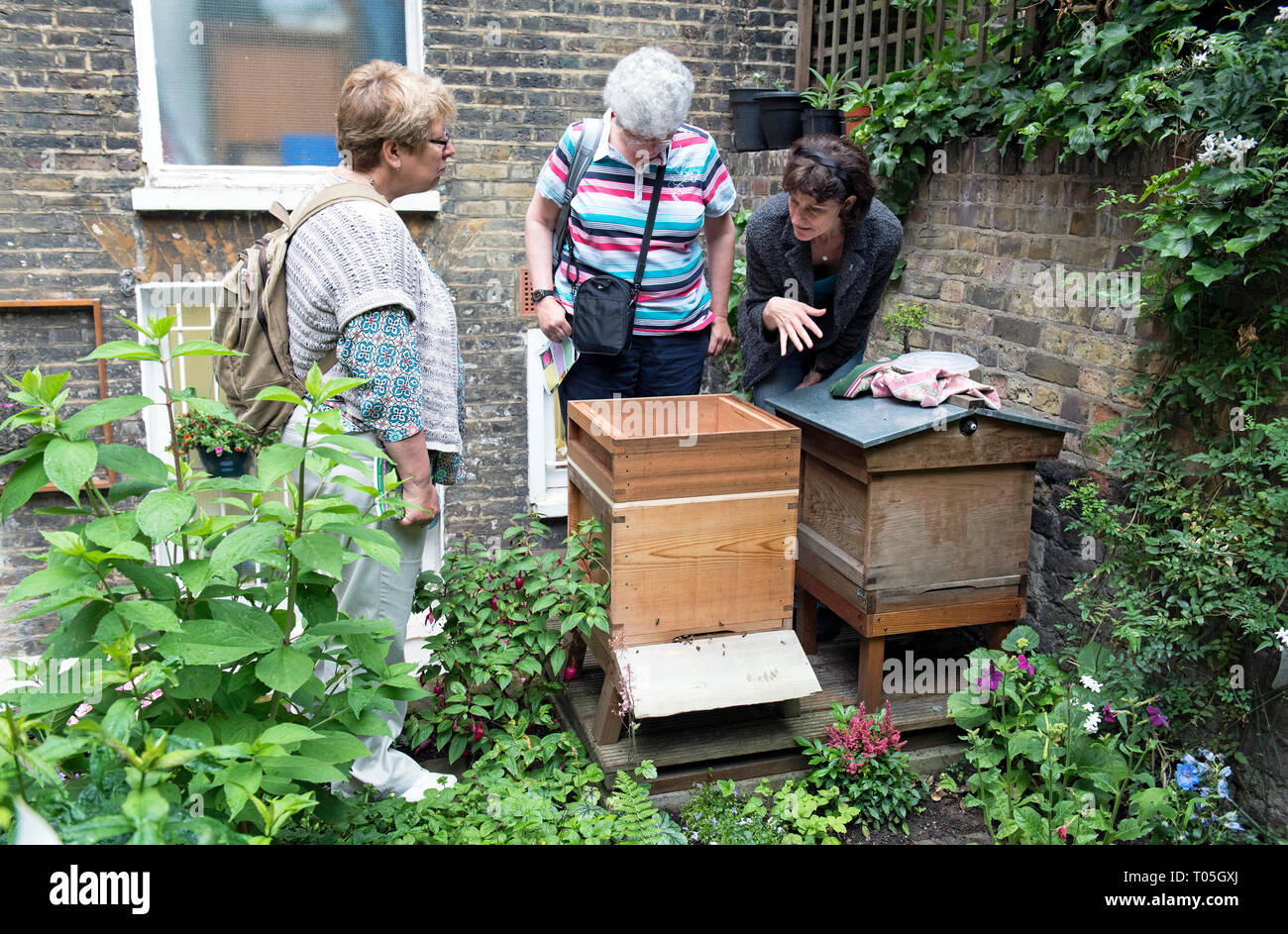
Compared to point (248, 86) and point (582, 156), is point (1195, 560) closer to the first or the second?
point (582, 156)

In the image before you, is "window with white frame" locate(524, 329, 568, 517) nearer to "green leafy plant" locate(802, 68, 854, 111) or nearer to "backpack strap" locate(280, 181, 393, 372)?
"green leafy plant" locate(802, 68, 854, 111)

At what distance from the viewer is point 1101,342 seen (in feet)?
11.4

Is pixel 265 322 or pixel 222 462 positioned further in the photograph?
pixel 222 462

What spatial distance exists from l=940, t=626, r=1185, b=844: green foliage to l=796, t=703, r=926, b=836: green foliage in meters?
0.14

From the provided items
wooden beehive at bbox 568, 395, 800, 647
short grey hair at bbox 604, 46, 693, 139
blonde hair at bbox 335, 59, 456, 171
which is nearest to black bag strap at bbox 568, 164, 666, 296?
short grey hair at bbox 604, 46, 693, 139

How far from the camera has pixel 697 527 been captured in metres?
2.97

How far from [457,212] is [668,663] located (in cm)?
350

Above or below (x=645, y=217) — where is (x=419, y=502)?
below

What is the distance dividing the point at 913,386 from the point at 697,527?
2.94ft

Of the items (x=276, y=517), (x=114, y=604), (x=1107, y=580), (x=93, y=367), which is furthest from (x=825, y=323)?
(x=93, y=367)

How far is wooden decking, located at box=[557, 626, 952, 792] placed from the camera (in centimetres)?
305

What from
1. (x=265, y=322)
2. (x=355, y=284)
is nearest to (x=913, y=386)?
(x=355, y=284)

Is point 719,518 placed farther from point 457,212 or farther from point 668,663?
point 457,212

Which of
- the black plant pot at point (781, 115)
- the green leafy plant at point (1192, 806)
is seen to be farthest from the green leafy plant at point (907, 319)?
the green leafy plant at point (1192, 806)
